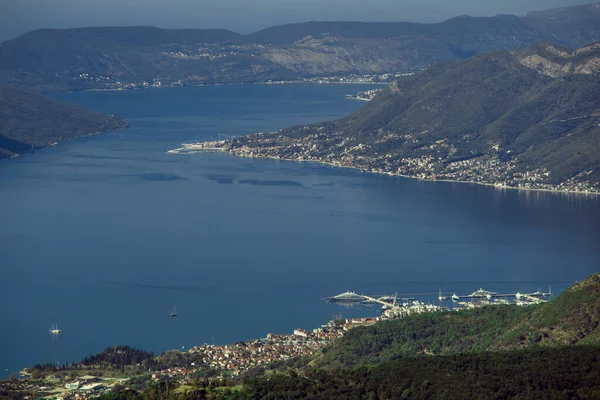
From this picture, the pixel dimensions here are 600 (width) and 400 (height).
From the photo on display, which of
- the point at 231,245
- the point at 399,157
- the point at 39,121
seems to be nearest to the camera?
the point at 231,245

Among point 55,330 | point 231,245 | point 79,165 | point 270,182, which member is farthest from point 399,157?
point 55,330

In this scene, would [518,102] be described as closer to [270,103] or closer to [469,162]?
[469,162]

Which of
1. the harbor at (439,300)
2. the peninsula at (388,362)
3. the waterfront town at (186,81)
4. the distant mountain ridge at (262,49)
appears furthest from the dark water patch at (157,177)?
the waterfront town at (186,81)

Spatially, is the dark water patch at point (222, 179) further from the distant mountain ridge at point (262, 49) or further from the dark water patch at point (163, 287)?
the distant mountain ridge at point (262, 49)

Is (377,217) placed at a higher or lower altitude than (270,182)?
lower

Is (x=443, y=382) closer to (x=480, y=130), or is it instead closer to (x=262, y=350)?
(x=262, y=350)

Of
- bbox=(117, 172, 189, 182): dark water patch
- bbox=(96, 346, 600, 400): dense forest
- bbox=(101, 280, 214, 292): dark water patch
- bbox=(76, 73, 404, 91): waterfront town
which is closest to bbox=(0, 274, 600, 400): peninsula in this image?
Answer: bbox=(96, 346, 600, 400): dense forest
